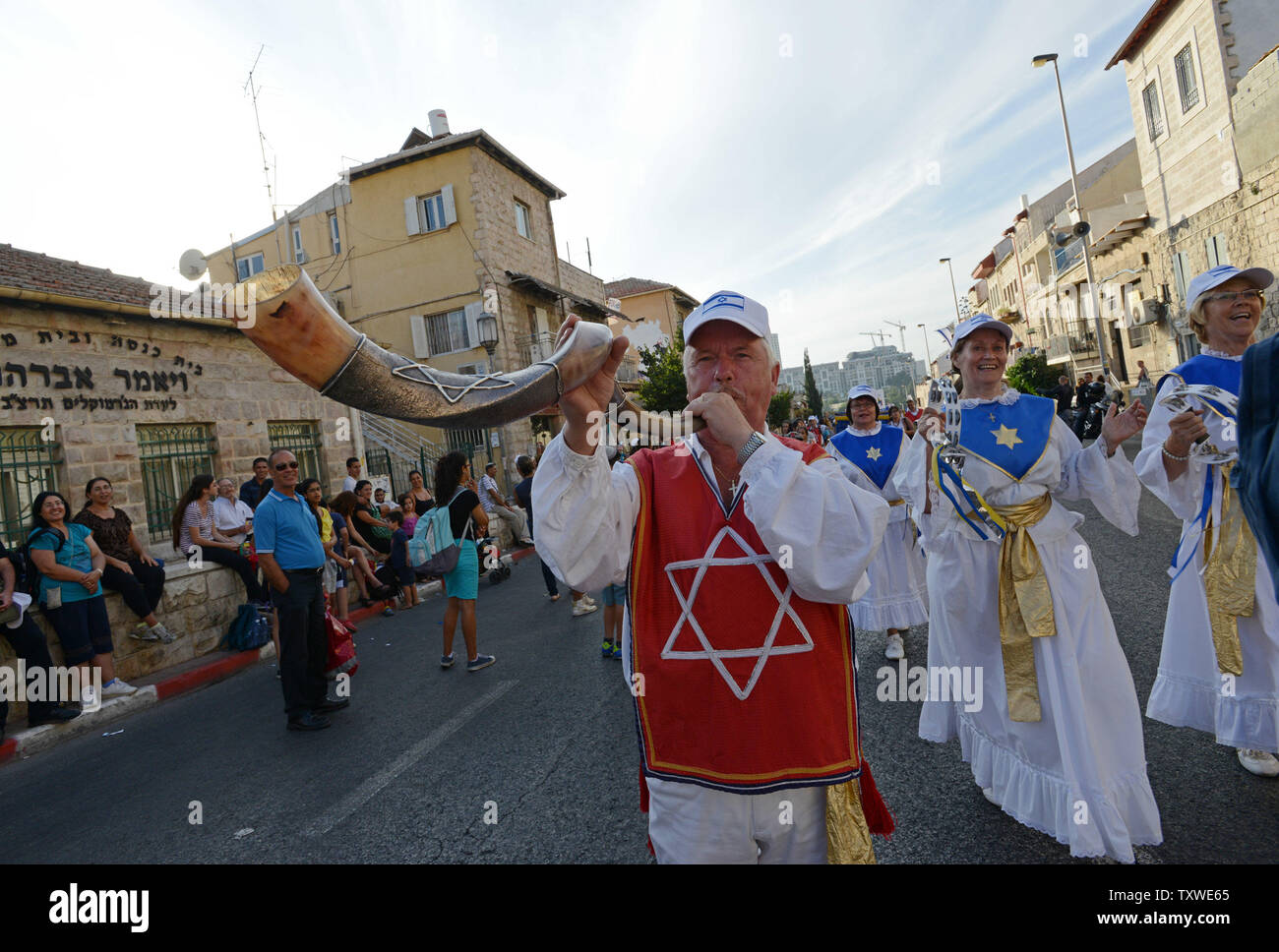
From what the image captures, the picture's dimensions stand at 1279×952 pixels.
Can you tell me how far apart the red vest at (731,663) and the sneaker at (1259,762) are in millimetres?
2500

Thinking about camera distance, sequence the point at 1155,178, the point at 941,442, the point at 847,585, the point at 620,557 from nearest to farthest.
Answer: the point at 847,585
the point at 620,557
the point at 941,442
the point at 1155,178

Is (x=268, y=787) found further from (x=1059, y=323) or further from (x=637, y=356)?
(x=1059, y=323)

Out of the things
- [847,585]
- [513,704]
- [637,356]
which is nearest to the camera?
[847,585]

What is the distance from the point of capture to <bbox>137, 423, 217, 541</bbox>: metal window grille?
9.85 meters

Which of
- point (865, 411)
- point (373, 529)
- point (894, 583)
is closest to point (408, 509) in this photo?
point (373, 529)

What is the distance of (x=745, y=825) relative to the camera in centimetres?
170

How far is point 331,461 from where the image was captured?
42.4ft

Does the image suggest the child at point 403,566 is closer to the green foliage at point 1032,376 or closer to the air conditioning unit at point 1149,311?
the green foliage at point 1032,376

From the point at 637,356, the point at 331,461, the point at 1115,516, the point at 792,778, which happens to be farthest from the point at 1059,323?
the point at 792,778

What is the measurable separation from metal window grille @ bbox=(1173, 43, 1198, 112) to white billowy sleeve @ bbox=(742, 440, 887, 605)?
25.4 metres

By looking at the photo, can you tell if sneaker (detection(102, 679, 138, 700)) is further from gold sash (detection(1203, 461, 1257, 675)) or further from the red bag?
gold sash (detection(1203, 461, 1257, 675))

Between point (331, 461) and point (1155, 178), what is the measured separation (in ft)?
84.7

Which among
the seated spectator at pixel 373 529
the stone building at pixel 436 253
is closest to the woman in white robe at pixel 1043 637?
the seated spectator at pixel 373 529

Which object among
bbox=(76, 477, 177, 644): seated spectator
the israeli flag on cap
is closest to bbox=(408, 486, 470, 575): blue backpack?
bbox=(76, 477, 177, 644): seated spectator
